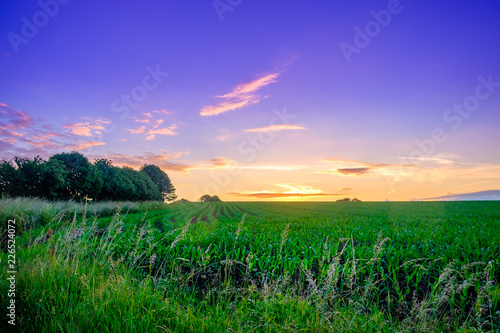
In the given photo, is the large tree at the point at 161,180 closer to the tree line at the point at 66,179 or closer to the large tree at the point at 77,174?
the tree line at the point at 66,179

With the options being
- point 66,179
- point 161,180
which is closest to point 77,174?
point 66,179

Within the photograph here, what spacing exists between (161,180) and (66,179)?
43785 mm

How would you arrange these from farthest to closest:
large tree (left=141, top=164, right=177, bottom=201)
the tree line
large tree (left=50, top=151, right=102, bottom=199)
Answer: large tree (left=141, top=164, right=177, bottom=201) < large tree (left=50, top=151, right=102, bottom=199) < the tree line

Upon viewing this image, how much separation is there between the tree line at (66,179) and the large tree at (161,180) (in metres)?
22.2

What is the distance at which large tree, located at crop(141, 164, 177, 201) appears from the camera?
80.8 m

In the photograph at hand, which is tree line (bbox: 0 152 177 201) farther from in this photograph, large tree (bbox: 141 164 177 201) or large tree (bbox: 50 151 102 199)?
large tree (bbox: 141 164 177 201)

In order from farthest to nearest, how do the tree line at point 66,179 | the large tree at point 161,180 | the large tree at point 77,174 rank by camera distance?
the large tree at point 161,180, the large tree at point 77,174, the tree line at point 66,179

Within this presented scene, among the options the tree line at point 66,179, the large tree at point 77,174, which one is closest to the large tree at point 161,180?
the tree line at point 66,179

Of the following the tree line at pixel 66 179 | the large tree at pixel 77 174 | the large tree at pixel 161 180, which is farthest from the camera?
the large tree at pixel 161 180

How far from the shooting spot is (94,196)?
145ft

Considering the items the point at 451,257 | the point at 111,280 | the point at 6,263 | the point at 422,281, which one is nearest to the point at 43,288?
the point at 111,280

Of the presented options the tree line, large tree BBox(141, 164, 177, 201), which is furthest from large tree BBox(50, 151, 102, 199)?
large tree BBox(141, 164, 177, 201)

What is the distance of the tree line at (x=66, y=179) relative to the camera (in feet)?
108

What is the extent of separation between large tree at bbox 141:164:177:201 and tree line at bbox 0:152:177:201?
72.7ft
